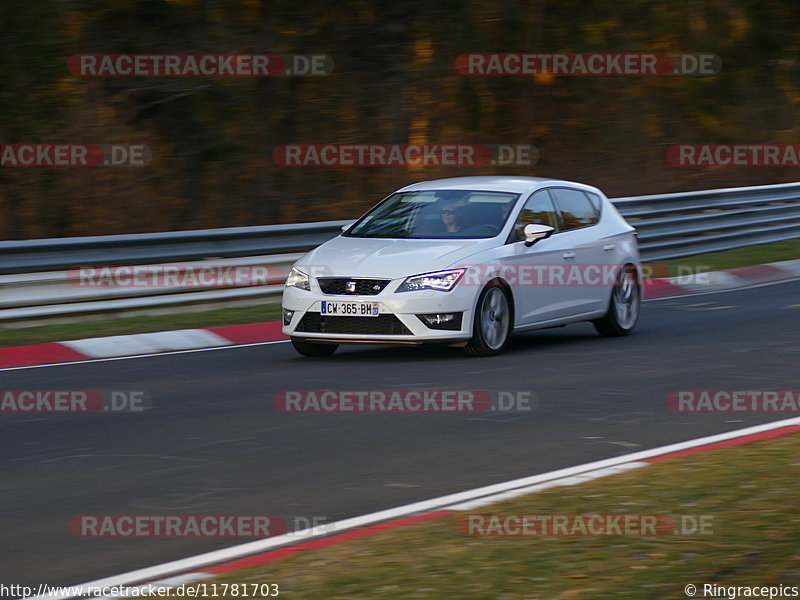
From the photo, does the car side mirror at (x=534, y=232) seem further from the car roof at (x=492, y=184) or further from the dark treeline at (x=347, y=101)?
the dark treeline at (x=347, y=101)

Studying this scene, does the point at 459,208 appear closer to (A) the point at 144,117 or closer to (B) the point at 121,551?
(B) the point at 121,551

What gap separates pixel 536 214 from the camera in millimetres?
12727

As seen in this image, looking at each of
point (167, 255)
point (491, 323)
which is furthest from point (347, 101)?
point (491, 323)

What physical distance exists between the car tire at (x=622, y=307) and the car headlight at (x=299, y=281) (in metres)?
3.36

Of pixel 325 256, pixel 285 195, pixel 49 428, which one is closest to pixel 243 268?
pixel 325 256

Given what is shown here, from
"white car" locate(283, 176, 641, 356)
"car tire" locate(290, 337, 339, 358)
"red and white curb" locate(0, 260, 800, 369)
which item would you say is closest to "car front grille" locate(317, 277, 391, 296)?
"white car" locate(283, 176, 641, 356)

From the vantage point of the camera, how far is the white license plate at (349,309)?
37.4ft

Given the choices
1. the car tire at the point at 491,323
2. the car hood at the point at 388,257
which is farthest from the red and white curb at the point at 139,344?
the car tire at the point at 491,323

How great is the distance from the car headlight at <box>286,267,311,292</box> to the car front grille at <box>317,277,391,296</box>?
151 millimetres

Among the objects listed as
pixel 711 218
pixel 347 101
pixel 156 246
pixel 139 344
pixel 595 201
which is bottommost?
pixel 139 344

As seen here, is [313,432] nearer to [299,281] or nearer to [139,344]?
[299,281]

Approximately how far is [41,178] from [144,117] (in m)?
2.51

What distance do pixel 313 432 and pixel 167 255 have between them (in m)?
7.15

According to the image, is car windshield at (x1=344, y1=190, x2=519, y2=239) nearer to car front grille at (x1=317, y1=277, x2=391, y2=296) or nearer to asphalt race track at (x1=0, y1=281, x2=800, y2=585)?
car front grille at (x1=317, y1=277, x2=391, y2=296)
